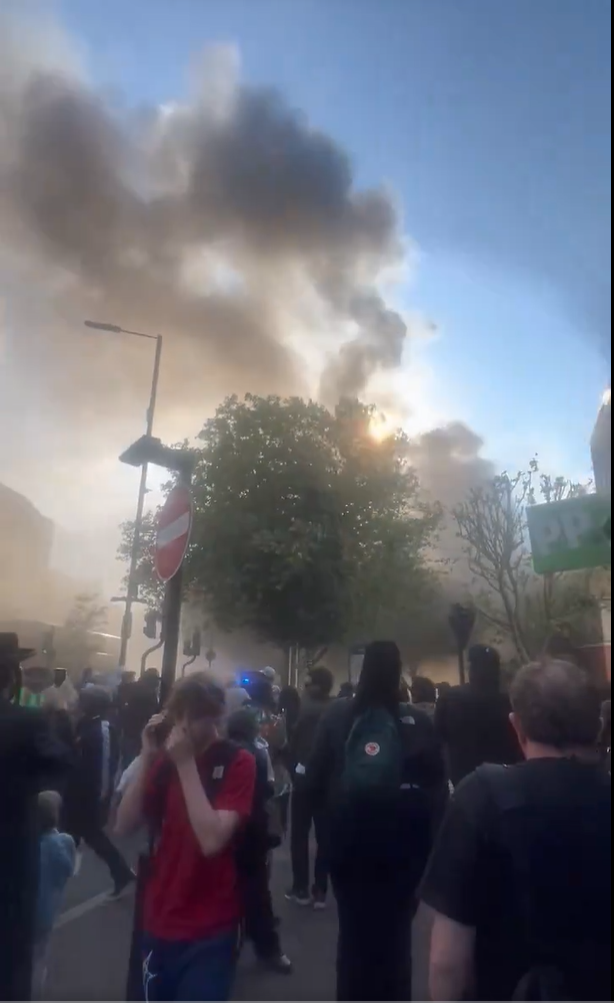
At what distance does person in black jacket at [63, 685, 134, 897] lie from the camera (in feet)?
20.5

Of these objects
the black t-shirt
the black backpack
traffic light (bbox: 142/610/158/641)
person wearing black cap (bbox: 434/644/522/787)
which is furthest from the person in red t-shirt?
traffic light (bbox: 142/610/158/641)

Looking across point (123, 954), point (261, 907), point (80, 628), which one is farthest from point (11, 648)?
point (80, 628)

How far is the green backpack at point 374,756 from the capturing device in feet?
9.64

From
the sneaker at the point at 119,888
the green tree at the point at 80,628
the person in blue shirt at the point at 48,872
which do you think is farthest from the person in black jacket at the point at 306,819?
the green tree at the point at 80,628

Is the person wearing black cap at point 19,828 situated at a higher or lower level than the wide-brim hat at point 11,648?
lower

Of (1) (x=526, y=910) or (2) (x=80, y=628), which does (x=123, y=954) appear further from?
(2) (x=80, y=628)

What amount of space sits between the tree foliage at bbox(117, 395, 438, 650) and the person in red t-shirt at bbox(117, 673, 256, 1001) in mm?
21449

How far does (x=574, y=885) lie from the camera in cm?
168

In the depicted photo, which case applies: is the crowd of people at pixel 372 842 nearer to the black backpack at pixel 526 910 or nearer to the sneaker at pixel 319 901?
the black backpack at pixel 526 910

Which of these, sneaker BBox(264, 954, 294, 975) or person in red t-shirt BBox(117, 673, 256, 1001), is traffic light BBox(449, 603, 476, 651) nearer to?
sneaker BBox(264, 954, 294, 975)

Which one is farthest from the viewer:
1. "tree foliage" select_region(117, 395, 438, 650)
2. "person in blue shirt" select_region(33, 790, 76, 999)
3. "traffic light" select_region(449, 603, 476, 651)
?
"tree foliage" select_region(117, 395, 438, 650)

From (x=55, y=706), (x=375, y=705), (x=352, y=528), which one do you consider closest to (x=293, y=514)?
(x=352, y=528)

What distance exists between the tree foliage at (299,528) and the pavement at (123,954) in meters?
→ 18.1

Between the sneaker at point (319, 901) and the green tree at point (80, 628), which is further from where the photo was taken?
the green tree at point (80, 628)
